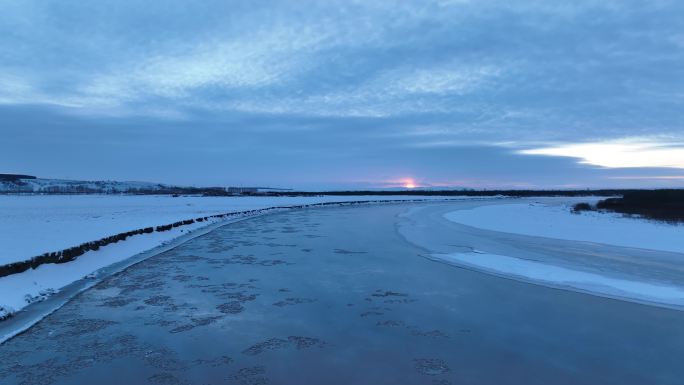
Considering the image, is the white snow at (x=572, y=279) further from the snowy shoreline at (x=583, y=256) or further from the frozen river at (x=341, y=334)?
the frozen river at (x=341, y=334)

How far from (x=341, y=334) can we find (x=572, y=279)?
632 cm

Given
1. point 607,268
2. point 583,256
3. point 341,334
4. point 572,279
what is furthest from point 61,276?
point 583,256

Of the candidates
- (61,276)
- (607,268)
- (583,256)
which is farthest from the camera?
(583,256)

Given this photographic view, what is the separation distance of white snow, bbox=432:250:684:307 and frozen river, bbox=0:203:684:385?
1.97ft

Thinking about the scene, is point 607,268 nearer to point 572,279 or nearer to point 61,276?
point 572,279

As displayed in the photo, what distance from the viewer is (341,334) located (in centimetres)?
615

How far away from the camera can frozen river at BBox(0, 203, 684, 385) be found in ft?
15.7

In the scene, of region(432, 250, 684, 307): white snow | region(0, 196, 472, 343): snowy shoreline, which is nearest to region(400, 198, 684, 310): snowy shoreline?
region(432, 250, 684, 307): white snow

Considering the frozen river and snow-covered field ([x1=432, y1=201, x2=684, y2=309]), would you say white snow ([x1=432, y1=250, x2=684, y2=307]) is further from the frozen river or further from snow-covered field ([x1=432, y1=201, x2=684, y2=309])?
the frozen river

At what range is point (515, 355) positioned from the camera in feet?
17.6

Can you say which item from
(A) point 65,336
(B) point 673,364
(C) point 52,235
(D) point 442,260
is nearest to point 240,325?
(A) point 65,336

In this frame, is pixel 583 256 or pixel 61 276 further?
pixel 583 256

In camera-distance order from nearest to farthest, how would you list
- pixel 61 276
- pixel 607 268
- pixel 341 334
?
1. pixel 341 334
2. pixel 61 276
3. pixel 607 268

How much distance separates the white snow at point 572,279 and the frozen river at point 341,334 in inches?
23.6
